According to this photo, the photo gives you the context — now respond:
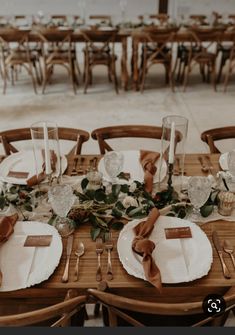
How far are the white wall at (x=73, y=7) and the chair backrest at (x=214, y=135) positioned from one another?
5426 mm

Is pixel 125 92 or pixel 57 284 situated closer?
pixel 57 284

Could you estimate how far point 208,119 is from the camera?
382cm

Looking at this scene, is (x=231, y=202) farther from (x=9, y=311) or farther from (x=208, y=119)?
(x=208, y=119)

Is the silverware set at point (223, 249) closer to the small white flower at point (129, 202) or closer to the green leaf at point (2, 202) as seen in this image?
the small white flower at point (129, 202)

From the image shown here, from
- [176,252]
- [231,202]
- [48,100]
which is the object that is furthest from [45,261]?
[48,100]

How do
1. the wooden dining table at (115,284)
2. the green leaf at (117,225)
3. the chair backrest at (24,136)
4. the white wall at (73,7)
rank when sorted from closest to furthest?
the wooden dining table at (115,284), the green leaf at (117,225), the chair backrest at (24,136), the white wall at (73,7)

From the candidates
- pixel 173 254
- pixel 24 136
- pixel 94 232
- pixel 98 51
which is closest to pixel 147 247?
pixel 173 254

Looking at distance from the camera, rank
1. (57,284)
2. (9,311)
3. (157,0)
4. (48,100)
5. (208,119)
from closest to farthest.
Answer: (57,284) < (9,311) < (208,119) < (48,100) < (157,0)

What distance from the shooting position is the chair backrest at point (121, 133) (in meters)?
1.91

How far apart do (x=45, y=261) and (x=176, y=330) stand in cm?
46

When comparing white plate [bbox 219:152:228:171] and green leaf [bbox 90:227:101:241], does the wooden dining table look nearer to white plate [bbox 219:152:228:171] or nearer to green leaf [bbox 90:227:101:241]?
green leaf [bbox 90:227:101:241]

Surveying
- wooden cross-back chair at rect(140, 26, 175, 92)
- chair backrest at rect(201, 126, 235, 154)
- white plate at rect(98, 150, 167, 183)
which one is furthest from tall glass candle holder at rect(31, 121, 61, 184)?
wooden cross-back chair at rect(140, 26, 175, 92)

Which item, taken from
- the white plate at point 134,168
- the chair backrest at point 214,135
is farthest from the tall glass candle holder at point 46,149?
the chair backrest at point 214,135

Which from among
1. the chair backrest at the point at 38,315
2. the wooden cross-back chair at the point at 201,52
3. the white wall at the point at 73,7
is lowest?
the wooden cross-back chair at the point at 201,52
